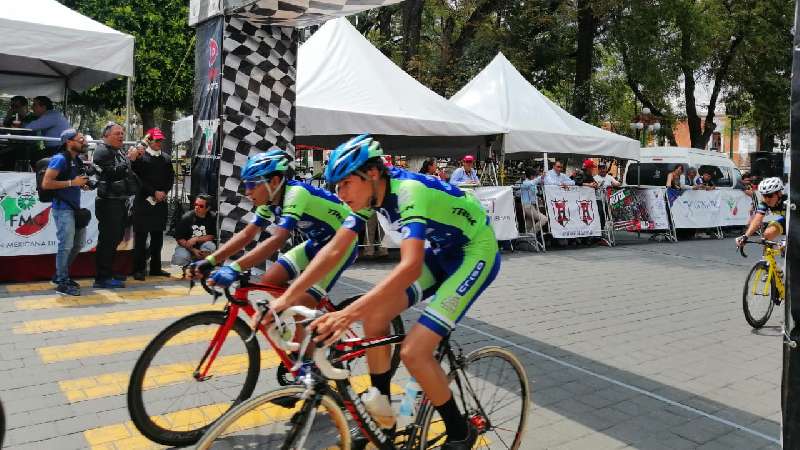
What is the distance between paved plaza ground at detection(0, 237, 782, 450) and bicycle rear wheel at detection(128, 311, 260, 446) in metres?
0.24

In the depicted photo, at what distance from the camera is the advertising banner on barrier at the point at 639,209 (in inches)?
579

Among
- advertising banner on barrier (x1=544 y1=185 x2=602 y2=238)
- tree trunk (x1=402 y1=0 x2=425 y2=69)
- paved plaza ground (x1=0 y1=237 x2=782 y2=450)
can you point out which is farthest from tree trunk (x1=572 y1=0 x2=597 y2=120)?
paved plaza ground (x1=0 y1=237 x2=782 y2=450)

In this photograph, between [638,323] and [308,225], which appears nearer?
[308,225]

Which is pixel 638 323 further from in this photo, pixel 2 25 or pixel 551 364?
pixel 2 25

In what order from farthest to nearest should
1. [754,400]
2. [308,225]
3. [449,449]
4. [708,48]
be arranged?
[708,48] → [754,400] → [308,225] → [449,449]

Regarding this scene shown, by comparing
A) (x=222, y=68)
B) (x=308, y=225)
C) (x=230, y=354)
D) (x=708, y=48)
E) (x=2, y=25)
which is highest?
(x=708, y=48)

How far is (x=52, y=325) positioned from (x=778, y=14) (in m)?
31.9

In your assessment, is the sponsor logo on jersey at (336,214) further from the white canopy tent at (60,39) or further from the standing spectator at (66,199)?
the white canopy tent at (60,39)

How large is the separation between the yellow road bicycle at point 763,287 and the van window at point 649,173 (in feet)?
36.9

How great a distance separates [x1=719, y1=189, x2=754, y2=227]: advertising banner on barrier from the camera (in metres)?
17.2

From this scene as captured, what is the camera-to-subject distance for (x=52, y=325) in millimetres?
6258

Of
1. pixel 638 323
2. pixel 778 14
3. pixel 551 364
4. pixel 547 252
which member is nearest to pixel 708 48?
pixel 778 14

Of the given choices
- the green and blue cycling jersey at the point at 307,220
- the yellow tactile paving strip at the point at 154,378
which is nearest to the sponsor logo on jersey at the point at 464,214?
the green and blue cycling jersey at the point at 307,220

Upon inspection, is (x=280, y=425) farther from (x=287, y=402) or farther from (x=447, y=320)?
(x=447, y=320)
